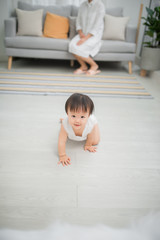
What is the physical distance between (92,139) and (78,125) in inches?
8.6

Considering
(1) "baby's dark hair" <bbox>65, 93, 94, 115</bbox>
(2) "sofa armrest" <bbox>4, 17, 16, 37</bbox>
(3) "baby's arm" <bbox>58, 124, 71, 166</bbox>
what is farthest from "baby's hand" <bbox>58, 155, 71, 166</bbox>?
(2) "sofa armrest" <bbox>4, 17, 16, 37</bbox>

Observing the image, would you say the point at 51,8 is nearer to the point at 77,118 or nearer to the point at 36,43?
the point at 36,43

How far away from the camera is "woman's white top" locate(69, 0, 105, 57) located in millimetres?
2768

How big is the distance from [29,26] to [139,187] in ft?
9.07

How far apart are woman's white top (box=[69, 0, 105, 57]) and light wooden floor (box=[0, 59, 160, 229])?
1316 mm

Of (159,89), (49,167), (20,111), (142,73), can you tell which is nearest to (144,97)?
(159,89)

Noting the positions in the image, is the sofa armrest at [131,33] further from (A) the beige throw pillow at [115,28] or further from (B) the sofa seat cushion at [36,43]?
(B) the sofa seat cushion at [36,43]

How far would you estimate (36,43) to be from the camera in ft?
9.16

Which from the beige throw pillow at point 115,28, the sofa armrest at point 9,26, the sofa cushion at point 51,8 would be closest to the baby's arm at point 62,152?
the sofa armrest at point 9,26

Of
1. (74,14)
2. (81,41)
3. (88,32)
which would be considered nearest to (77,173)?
(81,41)

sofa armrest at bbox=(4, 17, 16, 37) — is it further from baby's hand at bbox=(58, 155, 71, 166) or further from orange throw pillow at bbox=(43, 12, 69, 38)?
baby's hand at bbox=(58, 155, 71, 166)

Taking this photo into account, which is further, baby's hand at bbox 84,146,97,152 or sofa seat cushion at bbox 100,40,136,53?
sofa seat cushion at bbox 100,40,136,53

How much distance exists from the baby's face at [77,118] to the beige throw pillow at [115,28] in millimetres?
2305

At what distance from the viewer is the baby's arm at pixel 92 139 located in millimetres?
1271
